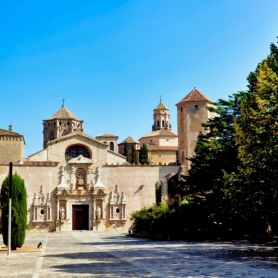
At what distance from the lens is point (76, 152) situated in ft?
175

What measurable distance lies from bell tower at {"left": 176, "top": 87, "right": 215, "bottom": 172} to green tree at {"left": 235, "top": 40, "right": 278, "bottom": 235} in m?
42.2

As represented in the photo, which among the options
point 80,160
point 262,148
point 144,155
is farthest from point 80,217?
point 262,148

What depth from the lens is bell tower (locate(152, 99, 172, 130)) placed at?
110000 mm

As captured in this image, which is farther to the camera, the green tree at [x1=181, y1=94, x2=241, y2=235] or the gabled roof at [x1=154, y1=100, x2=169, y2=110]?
the gabled roof at [x1=154, y1=100, x2=169, y2=110]

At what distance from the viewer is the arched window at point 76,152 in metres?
53.1

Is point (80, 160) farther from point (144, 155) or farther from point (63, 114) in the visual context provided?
point (63, 114)

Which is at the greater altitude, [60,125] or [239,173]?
[60,125]

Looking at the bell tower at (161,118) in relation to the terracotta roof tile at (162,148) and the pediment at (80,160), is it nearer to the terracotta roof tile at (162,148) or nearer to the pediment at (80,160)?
the terracotta roof tile at (162,148)

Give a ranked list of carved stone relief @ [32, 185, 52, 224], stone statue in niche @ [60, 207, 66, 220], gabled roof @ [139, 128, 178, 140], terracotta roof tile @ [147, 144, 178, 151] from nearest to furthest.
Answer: carved stone relief @ [32, 185, 52, 224], stone statue in niche @ [60, 207, 66, 220], terracotta roof tile @ [147, 144, 178, 151], gabled roof @ [139, 128, 178, 140]

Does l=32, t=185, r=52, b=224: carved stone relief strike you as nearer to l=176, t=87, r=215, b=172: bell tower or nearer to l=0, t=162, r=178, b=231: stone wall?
l=0, t=162, r=178, b=231: stone wall

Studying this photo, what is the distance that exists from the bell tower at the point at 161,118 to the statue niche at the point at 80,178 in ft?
189

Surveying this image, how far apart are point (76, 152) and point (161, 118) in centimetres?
5956

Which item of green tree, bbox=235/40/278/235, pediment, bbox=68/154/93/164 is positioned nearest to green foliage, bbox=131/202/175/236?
green tree, bbox=235/40/278/235

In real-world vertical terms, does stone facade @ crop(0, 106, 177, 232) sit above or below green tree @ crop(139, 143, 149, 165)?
below
